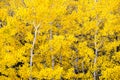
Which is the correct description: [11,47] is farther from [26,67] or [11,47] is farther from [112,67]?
[112,67]

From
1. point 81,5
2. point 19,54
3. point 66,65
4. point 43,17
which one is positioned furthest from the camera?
point 81,5

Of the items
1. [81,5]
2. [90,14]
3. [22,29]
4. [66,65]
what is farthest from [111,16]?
[22,29]

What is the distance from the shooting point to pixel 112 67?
16516mm

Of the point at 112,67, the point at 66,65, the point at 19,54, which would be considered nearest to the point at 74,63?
the point at 66,65

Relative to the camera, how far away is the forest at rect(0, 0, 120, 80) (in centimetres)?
1471

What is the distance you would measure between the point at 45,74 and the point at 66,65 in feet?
11.6

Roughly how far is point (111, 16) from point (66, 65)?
434 cm

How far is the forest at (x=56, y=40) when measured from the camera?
14.7 metres

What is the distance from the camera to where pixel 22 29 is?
1641cm

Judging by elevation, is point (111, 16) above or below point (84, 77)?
above

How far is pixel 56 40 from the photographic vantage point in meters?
15.0

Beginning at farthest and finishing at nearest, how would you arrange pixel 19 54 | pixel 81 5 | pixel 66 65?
pixel 81 5
pixel 66 65
pixel 19 54

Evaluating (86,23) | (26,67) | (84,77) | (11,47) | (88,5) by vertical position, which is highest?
(88,5)

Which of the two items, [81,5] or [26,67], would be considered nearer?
[26,67]
